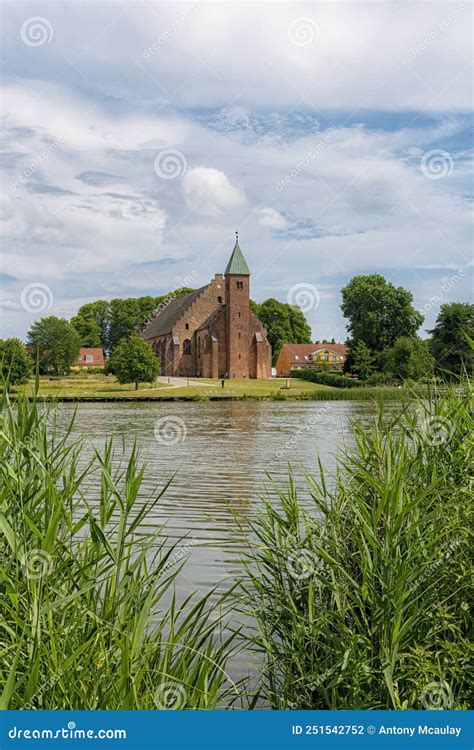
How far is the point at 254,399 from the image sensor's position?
58188 mm

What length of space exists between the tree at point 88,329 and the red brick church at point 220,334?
28.6 feet

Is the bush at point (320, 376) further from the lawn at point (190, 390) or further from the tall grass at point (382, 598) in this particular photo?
the tall grass at point (382, 598)

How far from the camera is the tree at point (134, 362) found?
2451 inches

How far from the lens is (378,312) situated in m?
73.2

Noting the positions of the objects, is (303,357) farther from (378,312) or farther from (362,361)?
(362,361)

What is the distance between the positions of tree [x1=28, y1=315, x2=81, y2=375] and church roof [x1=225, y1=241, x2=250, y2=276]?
754 inches

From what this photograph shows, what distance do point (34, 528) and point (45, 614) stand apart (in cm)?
47

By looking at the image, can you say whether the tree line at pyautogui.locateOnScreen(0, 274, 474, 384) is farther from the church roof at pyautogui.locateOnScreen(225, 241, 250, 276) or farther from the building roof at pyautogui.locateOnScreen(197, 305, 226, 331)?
the church roof at pyautogui.locateOnScreen(225, 241, 250, 276)

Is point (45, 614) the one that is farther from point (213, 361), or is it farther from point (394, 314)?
point (213, 361)

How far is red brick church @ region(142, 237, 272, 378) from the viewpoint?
81250 millimetres

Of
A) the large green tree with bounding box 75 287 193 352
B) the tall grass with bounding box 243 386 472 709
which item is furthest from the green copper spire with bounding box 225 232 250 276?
the tall grass with bounding box 243 386 472 709

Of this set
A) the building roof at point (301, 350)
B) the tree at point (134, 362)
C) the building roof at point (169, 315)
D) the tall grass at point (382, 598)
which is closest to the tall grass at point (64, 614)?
the tall grass at point (382, 598)

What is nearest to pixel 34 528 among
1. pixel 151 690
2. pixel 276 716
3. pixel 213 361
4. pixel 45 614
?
pixel 45 614

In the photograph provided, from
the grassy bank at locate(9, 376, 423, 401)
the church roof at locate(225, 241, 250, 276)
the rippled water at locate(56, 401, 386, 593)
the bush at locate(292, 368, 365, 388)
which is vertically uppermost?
the church roof at locate(225, 241, 250, 276)
